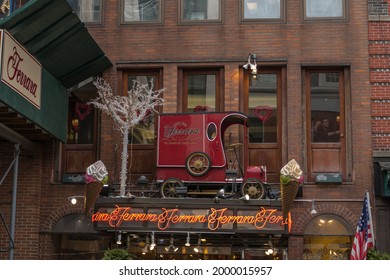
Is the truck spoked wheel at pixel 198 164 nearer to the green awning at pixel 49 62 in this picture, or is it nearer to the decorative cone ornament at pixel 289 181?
the decorative cone ornament at pixel 289 181

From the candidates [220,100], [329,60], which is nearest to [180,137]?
[220,100]

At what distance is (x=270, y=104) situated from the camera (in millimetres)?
17016

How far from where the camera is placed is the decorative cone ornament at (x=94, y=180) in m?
14.4

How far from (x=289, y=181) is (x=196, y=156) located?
7.86 feet

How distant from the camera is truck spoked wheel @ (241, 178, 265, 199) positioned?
14.8 metres

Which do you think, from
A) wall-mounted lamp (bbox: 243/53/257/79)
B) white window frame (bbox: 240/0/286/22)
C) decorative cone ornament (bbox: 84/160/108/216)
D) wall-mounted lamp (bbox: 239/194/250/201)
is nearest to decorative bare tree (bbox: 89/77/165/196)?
decorative cone ornament (bbox: 84/160/108/216)

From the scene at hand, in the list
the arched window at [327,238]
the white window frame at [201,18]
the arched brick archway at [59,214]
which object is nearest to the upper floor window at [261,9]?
the white window frame at [201,18]

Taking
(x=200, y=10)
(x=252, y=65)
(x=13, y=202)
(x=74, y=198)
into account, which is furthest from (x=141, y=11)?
(x=13, y=202)

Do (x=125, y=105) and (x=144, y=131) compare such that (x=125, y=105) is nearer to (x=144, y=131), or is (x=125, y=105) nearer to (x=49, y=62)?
(x=144, y=131)

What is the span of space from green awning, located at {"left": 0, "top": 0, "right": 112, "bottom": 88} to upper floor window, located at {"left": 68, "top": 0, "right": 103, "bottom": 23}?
1425mm

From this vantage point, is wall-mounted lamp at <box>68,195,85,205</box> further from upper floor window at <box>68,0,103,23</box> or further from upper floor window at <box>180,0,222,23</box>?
upper floor window at <box>180,0,222,23</box>

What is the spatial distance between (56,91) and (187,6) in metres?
3.97

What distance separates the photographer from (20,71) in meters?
13.7

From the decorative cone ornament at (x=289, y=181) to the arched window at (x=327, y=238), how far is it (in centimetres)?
215
